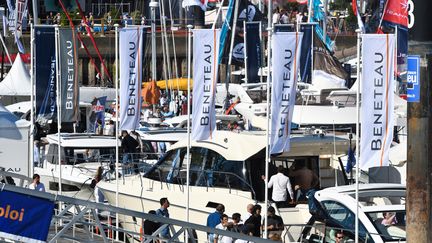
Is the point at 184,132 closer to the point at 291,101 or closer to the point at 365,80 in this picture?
the point at 291,101

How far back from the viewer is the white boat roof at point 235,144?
76.9 ft

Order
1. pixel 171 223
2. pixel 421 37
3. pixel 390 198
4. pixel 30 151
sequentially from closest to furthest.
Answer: pixel 421 37
pixel 171 223
pixel 390 198
pixel 30 151

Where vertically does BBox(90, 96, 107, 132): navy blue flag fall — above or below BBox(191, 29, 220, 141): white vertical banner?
below

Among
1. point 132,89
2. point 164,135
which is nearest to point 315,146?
point 132,89

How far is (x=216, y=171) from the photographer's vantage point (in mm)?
23828

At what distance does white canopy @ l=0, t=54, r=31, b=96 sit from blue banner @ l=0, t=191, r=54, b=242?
94.4 ft

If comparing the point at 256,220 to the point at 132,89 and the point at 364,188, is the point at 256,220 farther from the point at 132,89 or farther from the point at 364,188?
the point at 132,89

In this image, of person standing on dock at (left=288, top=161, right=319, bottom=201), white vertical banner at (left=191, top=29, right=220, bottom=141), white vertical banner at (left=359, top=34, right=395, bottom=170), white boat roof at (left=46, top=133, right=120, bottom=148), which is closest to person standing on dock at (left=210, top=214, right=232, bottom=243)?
white vertical banner at (left=359, top=34, right=395, bottom=170)

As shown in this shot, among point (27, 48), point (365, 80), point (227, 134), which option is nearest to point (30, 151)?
point (227, 134)

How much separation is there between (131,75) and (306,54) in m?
9.06

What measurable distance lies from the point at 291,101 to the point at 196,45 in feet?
7.40

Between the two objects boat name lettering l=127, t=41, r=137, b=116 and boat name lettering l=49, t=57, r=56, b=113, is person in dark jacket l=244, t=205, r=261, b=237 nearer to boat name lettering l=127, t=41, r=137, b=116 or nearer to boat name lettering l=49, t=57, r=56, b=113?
boat name lettering l=127, t=41, r=137, b=116

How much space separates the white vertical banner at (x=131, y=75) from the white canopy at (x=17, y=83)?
65.0ft

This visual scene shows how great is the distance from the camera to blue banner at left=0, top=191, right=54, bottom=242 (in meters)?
15.9
